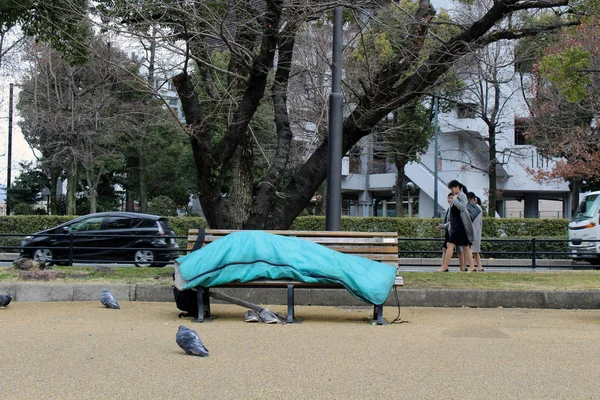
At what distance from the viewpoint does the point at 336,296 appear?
30.2 ft

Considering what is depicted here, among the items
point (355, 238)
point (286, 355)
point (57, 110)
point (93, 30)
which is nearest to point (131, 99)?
point (57, 110)

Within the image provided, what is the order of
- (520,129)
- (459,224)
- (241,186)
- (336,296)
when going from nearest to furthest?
(336,296)
(241,186)
(459,224)
(520,129)

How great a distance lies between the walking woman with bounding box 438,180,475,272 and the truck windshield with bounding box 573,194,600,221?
34.0 ft

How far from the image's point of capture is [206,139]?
11320 mm

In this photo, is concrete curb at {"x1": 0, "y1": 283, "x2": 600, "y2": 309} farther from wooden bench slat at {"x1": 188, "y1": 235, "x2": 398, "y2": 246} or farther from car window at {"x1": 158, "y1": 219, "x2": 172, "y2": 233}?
car window at {"x1": 158, "y1": 219, "x2": 172, "y2": 233}

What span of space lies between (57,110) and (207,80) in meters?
20.5

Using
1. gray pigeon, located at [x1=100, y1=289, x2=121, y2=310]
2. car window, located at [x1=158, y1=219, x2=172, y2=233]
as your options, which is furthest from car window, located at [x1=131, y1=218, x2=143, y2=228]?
gray pigeon, located at [x1=100, y1=289, x2=121, y2=310]

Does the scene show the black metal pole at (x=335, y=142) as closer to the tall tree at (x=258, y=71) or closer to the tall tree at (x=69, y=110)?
the tall tree at (x=258, y=71)

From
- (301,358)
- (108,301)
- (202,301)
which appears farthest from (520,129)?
(301,358)

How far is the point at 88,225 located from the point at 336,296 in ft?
35.3

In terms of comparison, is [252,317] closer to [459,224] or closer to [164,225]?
[459,224]

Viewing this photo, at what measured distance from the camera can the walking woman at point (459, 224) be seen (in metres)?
12.2

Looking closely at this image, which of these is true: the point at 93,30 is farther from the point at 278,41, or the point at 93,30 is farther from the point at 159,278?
Answer: the point at 159,278

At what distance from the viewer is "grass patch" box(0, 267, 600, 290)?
987 cm
